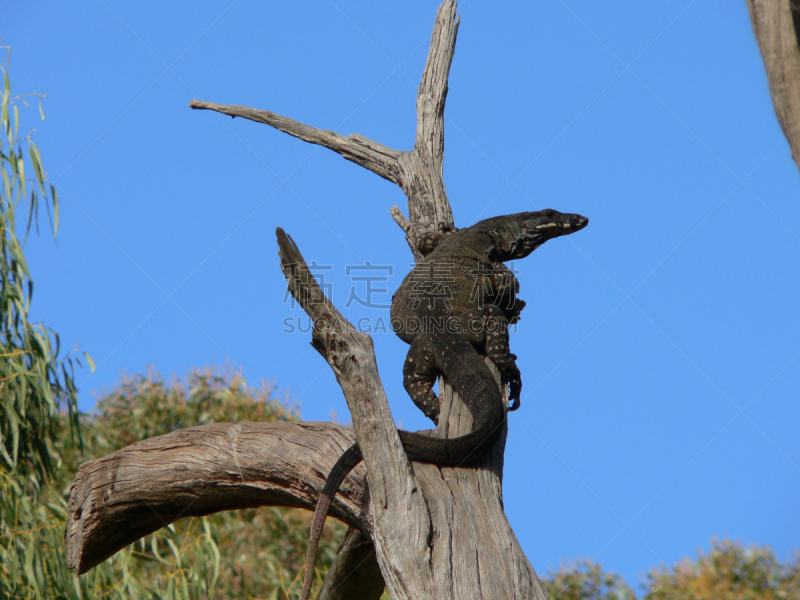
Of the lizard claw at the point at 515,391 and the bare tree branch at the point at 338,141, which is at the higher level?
the bare tree branch at the point at 338,141

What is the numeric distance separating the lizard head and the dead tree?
781 mm

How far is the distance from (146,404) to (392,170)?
618 cm

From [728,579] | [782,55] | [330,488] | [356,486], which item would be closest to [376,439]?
[330,488]

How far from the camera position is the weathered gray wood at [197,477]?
4.04 metres

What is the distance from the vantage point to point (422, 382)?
5.15m

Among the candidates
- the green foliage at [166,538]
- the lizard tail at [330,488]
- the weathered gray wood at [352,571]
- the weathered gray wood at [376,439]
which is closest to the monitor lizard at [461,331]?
the lizard tail at [330,488]

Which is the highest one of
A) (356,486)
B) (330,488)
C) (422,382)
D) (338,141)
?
(338,141)

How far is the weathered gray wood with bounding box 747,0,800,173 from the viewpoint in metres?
2.28

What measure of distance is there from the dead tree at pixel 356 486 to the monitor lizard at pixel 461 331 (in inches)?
5.2

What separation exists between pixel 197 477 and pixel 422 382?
1.67 meters

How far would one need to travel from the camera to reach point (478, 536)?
11.2 ft

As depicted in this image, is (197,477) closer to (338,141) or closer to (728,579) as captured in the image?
(338,141)

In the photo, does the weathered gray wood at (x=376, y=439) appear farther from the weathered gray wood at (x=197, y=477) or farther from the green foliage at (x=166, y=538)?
the green foliage at (x=166, y=538)

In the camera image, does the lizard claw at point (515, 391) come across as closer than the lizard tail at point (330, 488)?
No
